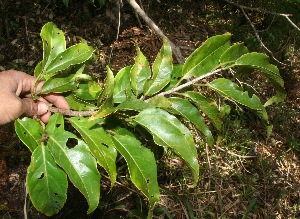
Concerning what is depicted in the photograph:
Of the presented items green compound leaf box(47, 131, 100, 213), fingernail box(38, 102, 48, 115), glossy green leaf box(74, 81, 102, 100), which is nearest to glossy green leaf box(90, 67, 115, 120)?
green compound leaf box(47, 131, 100, 213)

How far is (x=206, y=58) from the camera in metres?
1.42

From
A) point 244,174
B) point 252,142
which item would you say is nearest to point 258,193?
point 244,174

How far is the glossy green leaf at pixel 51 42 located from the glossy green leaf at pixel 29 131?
25cm

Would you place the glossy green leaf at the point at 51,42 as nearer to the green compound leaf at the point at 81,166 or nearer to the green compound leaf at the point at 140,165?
the green compound leaf at the point at 81,166

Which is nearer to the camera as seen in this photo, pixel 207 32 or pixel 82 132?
pixel 82 132

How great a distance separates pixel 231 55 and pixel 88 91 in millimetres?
606

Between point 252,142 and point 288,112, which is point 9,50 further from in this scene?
point 288,112

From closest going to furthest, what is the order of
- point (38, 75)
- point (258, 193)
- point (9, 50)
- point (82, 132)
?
point (82, 132) → point (38, 75) → point (258, 193) → point (9, 50)

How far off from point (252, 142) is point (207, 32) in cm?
135

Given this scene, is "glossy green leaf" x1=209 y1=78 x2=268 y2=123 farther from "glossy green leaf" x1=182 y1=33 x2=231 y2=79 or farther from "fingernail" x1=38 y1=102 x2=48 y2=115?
"fingernail" x1=38 y1=102 x2=48 y2=115

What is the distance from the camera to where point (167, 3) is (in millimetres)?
3975

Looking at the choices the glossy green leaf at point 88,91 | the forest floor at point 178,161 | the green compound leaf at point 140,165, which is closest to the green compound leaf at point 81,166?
the green compound leaf at point 140,165

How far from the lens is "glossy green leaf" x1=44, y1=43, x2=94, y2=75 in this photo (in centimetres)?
149

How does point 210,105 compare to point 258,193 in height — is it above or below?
above
